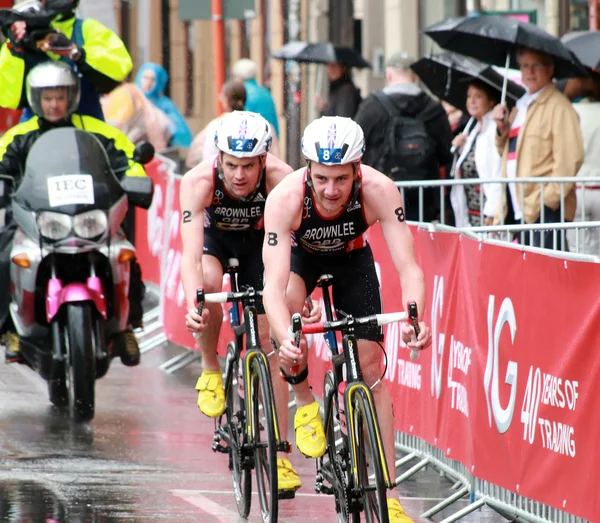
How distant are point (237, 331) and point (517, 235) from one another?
3.04 meters

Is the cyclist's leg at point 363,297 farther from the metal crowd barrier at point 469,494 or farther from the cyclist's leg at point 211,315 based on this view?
the cyclist's leg at point 211,315

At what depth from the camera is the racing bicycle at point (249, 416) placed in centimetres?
775

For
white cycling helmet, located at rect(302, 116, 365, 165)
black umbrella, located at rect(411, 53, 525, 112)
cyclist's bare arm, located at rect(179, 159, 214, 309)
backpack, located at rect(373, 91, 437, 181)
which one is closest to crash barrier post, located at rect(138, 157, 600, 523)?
white cycling helmet, located at rect(302, 116, 365, 165)

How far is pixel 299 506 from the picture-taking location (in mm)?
8828

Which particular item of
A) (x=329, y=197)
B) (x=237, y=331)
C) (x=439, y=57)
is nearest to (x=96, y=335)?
(x=237, y=331)

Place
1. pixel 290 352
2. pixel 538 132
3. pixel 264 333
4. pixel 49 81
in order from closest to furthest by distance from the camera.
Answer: pixel 290 352 → pixel 264 333 → pixel 49 81 → pixel 538 132

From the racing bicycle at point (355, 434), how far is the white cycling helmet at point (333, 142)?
2.27ft

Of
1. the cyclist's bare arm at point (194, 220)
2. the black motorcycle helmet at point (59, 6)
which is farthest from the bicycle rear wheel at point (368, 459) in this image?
the black motorcycle helmet at point (59, 6)

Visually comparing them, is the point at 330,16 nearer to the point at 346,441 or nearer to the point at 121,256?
the point at 121,256

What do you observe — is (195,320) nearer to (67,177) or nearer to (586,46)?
(67,177)

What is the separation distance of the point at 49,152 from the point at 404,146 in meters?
3.68

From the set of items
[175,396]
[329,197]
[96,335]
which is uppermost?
[329,197]

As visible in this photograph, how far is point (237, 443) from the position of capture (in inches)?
333

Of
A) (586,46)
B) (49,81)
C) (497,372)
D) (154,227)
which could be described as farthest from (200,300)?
(154,227)
